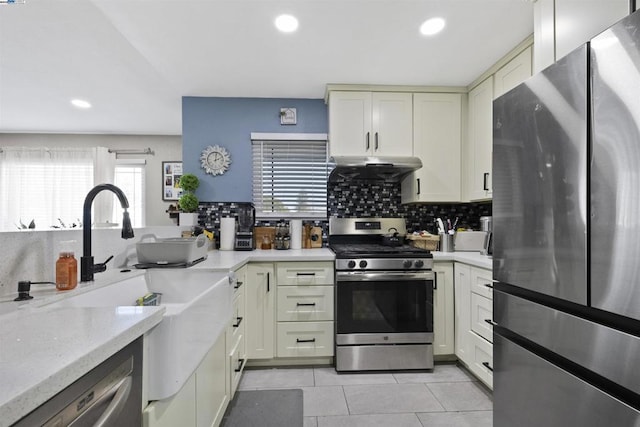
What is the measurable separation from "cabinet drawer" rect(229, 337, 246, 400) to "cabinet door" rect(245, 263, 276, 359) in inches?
5.9

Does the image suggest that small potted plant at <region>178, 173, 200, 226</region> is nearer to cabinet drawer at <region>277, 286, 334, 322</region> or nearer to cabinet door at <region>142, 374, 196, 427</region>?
cabinet drawer at <region>277, 286, 334, 322</region>

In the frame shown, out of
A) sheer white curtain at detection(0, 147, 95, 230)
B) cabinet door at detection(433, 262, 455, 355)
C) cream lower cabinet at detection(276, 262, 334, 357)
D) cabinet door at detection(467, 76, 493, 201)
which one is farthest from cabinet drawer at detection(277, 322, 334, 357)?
sheer white curtain at detection(0, 147, 95, 230)

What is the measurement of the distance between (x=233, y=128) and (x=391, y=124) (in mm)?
1509

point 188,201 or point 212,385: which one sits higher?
point 188,201

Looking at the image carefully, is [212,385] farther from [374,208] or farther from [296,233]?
[374,208]

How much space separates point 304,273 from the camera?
2377 millimetres

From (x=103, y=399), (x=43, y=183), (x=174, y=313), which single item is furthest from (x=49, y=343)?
(x=43, y=183)

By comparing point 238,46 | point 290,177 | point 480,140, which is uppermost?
point 238,46

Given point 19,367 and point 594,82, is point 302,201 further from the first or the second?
point 19,367

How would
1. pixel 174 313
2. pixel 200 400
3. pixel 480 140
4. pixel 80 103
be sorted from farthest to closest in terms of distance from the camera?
pixel 80 103 → pixel 480 140 → pixel 200 400 → pixel 174 313

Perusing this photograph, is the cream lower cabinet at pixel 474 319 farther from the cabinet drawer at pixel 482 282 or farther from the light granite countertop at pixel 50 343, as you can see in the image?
the light granite countertop at pixel 50 343

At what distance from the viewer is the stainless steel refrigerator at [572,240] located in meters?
0.83

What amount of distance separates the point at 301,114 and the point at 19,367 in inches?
111

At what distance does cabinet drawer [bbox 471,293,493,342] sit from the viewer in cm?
195
